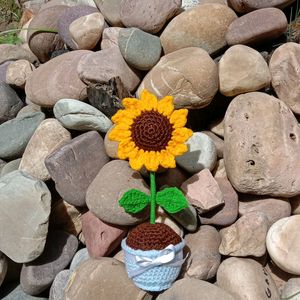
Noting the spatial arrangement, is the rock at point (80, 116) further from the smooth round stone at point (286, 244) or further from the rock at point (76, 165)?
the smooth round stone at point (286, 244)

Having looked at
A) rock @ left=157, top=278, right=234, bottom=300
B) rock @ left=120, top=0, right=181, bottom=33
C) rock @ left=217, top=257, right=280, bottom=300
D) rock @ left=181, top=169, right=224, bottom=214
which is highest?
rock @ left=120, top=0, right=181, bottom=33

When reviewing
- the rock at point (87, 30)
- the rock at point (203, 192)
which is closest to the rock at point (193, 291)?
the rock at point (203, 192)

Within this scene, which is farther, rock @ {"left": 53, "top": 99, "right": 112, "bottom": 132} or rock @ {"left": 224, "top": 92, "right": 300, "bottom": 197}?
rock @ {"left": 53, "top": 99, "right": 112, "bottom": 132}

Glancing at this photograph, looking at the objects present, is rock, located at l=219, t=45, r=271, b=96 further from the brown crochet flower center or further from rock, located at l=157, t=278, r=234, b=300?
rock, located at l=157, t=278, r=234, b=300

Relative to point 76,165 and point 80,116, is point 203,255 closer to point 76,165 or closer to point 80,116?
point 76,165

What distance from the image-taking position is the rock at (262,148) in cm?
153

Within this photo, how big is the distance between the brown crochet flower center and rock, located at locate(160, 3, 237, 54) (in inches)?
18.2

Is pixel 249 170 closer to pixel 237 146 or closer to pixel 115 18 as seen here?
pixel 237 146

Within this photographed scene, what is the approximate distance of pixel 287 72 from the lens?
1664 millimetres

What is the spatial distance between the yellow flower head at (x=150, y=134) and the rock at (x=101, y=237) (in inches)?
11.8

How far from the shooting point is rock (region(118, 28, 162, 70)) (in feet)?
5.59

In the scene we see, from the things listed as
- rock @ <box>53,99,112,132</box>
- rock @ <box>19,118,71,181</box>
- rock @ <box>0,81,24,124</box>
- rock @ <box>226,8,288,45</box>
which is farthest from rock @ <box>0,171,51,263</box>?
rock @ <box>226,8,288,45</box>

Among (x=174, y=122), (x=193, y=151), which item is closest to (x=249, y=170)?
(x=193, y=151)

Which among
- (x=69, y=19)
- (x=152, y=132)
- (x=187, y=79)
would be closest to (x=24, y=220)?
(x=152, y=132)
